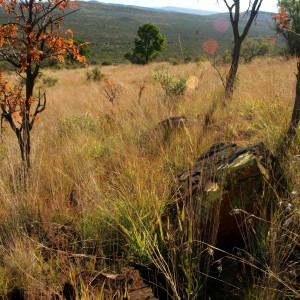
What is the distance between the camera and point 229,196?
6.99 ft

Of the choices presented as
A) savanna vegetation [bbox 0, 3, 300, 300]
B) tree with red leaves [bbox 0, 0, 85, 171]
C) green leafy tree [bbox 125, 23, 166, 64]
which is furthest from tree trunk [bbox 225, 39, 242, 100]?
green leafy tree [bbox 125, 23, 166, 64]

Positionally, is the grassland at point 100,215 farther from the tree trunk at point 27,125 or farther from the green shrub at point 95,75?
the green shrub at point 95,75

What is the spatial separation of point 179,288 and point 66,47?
249 cm

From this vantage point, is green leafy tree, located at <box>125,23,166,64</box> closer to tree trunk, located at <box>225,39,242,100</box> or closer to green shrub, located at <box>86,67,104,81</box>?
green shrub, located at <box>86,67,104,81</box>

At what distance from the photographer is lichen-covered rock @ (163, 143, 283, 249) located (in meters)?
2.07

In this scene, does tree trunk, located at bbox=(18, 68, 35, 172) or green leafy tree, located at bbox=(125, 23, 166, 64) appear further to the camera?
green leafy tree, located at bbox=(125, 23, 166, 64)

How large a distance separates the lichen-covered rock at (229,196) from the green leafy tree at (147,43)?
115ft

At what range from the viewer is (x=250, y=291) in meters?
1.64

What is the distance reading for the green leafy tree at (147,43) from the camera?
3547 centimetres

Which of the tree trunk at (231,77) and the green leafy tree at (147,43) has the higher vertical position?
the green leafy tree at (147,43)

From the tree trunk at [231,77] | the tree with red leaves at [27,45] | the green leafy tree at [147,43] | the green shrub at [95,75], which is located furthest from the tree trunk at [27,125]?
the green leafy tree at [147,43]

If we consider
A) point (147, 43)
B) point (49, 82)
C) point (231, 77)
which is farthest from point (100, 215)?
point (147, 43)

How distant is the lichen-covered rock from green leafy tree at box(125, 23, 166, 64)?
35.0 metres

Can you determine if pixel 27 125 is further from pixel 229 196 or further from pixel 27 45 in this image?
pixel 229 196
